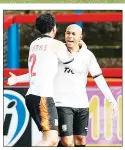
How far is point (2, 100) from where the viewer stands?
6.75 metres

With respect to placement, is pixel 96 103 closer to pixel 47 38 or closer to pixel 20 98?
pixel 20 98

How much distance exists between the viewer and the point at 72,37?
5.91m

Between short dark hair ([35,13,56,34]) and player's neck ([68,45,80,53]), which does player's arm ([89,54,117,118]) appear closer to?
player's neck ([68,45,80,53])

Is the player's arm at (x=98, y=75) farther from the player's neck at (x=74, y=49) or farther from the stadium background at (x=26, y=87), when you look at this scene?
the stadium background at (x=26, y=87)

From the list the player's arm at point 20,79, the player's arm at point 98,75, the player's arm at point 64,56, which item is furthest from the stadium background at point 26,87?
the player's arm at point 64,56

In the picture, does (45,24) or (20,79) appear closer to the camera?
(45,24)

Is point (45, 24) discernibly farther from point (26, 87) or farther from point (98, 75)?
point (26, 87)

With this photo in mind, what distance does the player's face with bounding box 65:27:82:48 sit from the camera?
589 centimetres

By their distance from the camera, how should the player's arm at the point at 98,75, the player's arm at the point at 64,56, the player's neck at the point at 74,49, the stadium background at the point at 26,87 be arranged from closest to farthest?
the player's arm at the point at 64,56, the player's neck at the point at 74,49, the player's arm at the point at 98,75, the stadium background at the point at 26,87

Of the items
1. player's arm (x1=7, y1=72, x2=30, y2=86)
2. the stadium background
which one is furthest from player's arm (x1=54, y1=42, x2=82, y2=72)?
the stadium background

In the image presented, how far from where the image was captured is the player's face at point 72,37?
5.89 meters

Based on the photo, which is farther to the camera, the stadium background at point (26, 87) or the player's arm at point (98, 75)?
the stadium background at point (26, 87)

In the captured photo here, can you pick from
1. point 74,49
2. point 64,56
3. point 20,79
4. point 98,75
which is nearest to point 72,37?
point 74,49

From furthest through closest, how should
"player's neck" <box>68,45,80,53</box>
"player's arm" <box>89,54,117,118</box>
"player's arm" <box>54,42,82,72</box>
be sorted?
"player's arm" <box>89,54,117,118</box> < "player's neck" <box>68,45,80,53</box> < "player's arm" <box>54,42,82,72</box>
